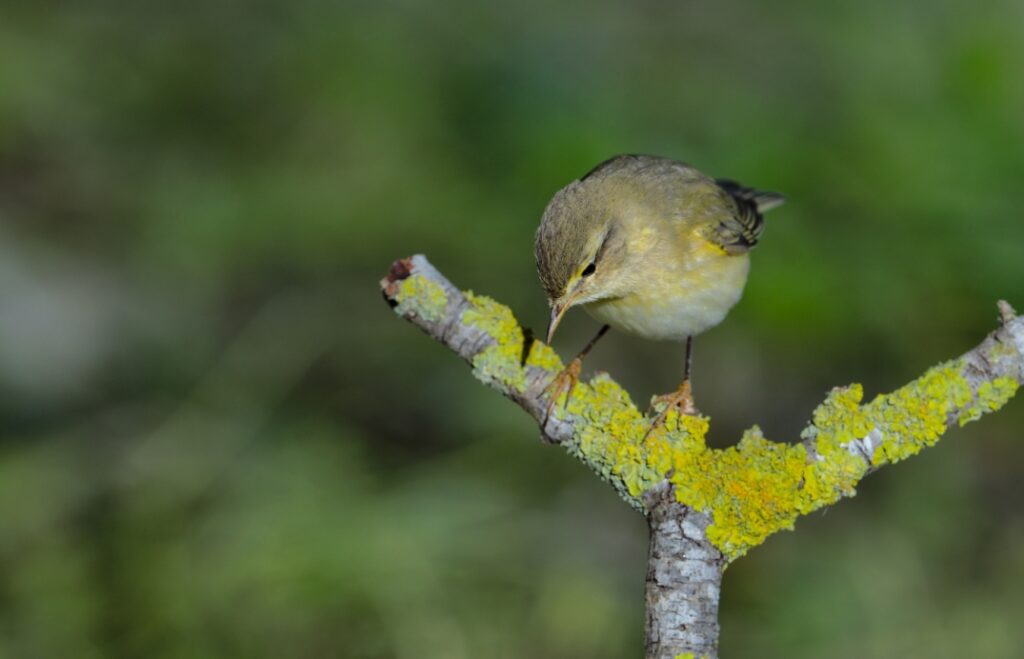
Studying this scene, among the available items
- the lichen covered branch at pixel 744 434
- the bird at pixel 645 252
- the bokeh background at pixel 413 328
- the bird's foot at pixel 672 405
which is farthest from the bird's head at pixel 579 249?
the bokeh background at pixel 413 328

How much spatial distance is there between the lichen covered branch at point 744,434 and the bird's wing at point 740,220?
4.60 ft

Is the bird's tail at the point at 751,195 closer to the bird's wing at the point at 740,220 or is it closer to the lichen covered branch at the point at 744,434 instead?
the bird's wing at the point at 740,220

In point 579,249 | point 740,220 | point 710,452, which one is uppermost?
point 740,220

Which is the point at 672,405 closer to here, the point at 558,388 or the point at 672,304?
the point at 558,388

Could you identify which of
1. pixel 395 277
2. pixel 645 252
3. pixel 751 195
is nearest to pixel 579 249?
pixel 645 252

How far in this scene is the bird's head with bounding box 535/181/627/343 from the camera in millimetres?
3098

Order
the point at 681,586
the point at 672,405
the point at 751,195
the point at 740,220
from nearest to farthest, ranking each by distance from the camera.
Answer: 1. the point at 681,586
2. the point at 672,405
3. the point at 740,220
4. the point at 751,195

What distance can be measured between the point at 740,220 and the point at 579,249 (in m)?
1.16

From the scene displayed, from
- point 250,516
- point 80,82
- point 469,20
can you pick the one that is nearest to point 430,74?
point 469,20

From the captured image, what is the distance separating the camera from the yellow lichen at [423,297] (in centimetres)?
248

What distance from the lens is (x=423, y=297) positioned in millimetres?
2490

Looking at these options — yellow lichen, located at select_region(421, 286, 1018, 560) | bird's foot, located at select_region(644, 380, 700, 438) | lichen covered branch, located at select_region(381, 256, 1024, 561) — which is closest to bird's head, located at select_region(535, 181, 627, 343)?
bird's foot, located at select_region(644, 380, 700, 438)

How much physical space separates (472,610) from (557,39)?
448 centimetres

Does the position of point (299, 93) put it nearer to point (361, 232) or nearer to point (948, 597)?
point (361, 232)
